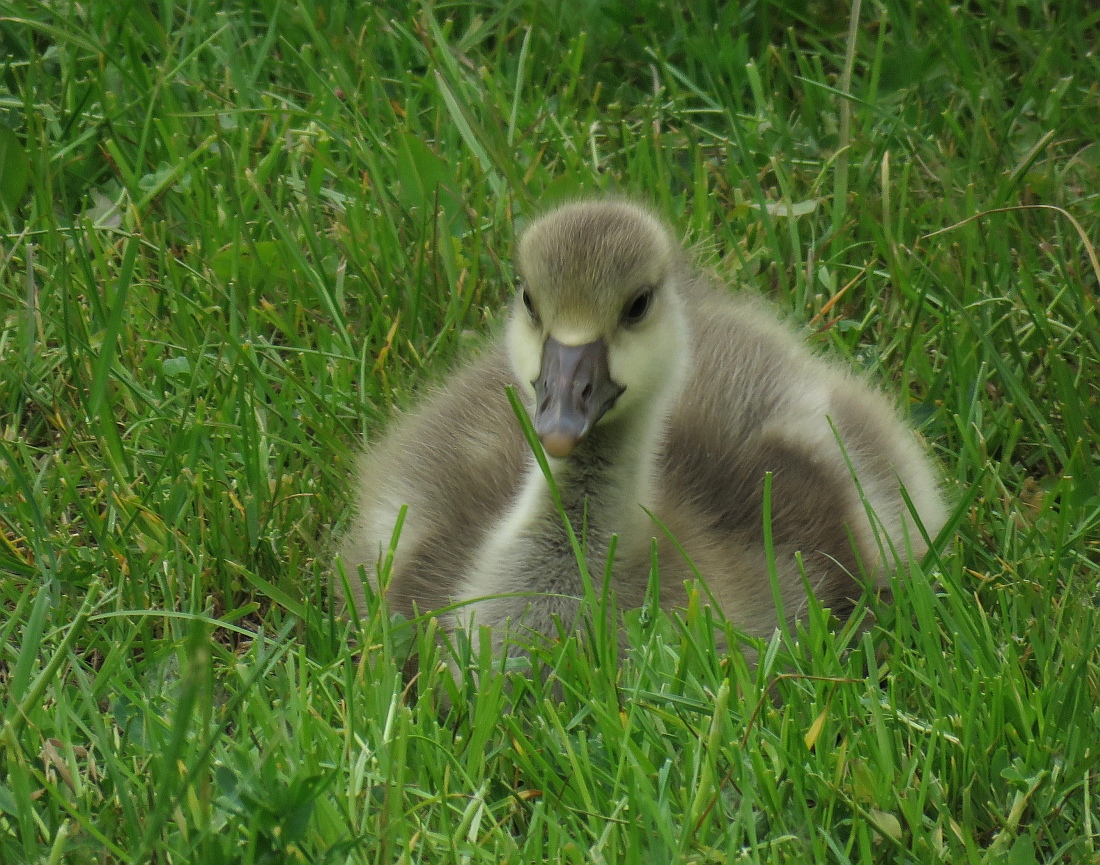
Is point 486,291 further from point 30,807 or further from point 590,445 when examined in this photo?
point 30,807

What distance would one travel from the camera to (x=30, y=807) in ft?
5.86

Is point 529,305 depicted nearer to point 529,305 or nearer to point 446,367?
point 529,305

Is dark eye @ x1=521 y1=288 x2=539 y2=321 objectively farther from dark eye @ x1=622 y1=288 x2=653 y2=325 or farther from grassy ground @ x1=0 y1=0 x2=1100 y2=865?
grassy ground @ x1=0 y1=0 x2=1100 y2=865

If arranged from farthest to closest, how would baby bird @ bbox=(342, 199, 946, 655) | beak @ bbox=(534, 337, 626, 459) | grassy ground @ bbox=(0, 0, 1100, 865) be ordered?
1. baby bird @ bbox=(342, 199, 946, 655)
2. beak @ bbox=(534, 337, 626, 459)
3. grassy ground @ bbox=(0, 0, 1100, 865)

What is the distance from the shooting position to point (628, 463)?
2.28 m

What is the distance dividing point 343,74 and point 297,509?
1.33m

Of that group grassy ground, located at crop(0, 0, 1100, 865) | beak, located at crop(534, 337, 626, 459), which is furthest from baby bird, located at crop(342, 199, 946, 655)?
grassy ground, located at crop(0, 0, 1100, 865)

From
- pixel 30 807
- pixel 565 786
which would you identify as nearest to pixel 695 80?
pixel 565 786

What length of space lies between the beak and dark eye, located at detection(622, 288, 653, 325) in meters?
0.08

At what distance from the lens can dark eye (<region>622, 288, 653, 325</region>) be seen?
224cm

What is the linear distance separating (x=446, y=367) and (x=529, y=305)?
66 centimetres

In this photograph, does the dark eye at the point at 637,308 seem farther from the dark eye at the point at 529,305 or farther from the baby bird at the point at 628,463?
the dark eye at the point at 529,305

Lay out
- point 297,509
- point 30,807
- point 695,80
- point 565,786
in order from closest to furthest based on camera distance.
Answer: point 30,807, point 565,786, point 297,509, point 695,80

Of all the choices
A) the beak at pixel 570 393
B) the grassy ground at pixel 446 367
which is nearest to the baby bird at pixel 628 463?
the beak at pixel 570 393
